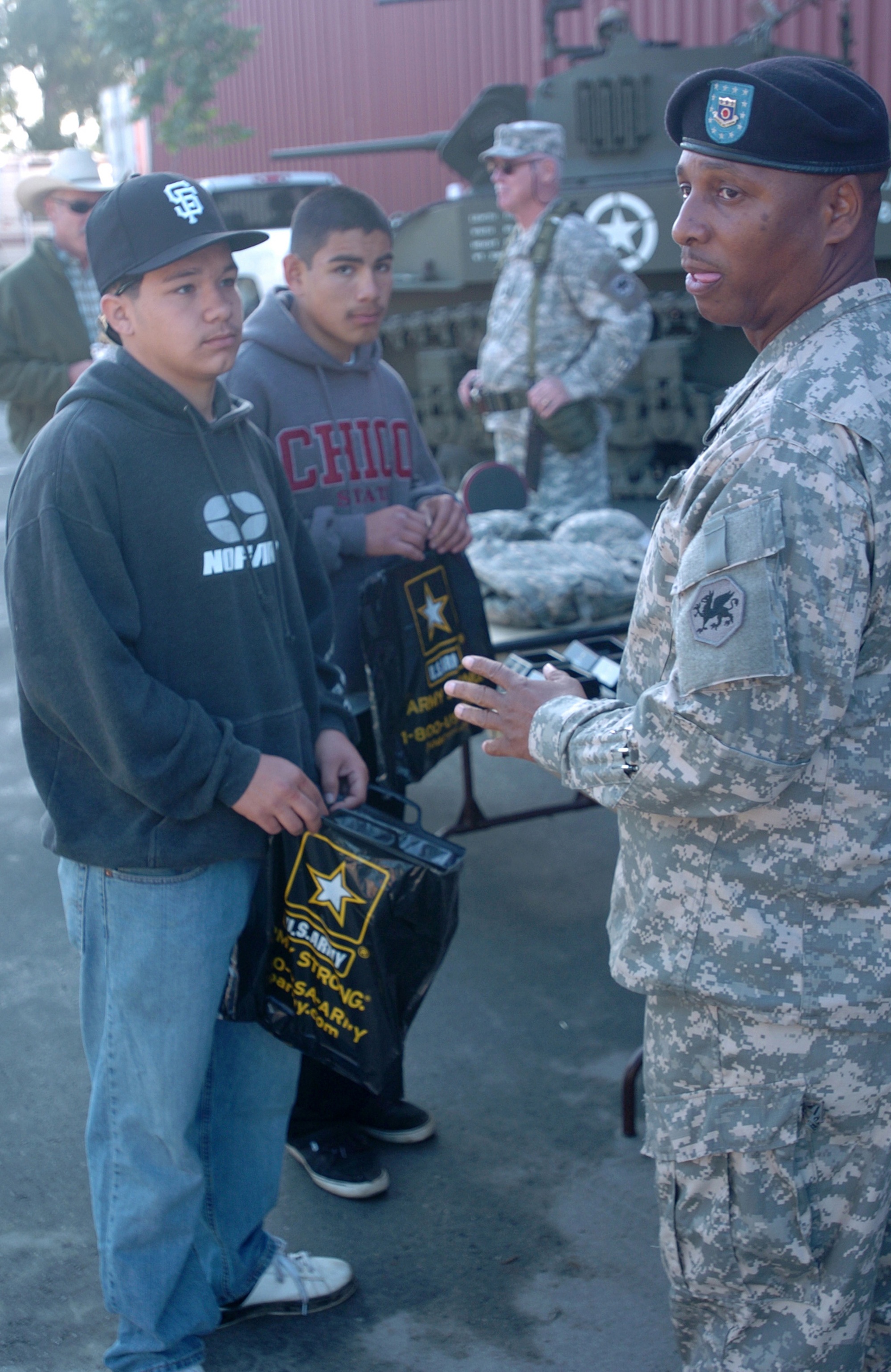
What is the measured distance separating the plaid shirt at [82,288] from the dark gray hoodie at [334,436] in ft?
5.72

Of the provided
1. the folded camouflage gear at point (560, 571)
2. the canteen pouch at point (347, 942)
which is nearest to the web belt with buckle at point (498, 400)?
the folded camouflage gear at point (560, 571)

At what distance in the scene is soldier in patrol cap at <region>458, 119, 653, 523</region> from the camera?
184 inches

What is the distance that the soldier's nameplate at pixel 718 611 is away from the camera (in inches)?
55.2

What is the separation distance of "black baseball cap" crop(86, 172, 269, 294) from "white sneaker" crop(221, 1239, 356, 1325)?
162 cm

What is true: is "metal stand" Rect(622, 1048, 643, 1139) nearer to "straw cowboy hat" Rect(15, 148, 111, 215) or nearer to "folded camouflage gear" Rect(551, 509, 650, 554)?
"folded camouflage gear" Rect(551, 509, 650, 554)

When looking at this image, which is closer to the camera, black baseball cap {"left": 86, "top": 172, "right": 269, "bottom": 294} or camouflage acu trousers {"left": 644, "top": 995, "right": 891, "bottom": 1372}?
camouflage acu trousers {"left": 644, "top": 995, "right": 891, "bottom": 1372}

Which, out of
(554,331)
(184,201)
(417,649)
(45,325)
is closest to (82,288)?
(45,325)

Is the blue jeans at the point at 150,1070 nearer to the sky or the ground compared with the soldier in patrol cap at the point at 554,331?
nearer to the ground

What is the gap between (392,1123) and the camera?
285 centimetres

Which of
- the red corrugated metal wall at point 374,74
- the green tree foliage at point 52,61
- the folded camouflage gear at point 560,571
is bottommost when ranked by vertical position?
the folded camouflage gear at point 560,571

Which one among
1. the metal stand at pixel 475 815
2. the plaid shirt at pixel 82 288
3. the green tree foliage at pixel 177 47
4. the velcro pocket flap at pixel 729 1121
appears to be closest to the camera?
the velcro pocket flap at pixel 729 1121

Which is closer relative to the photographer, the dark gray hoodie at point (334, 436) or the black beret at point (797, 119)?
the black beret at point (797, 119)

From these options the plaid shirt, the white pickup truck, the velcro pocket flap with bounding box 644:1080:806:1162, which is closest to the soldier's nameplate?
the velcro pocket flap with bounding box 644:1080:806:1162

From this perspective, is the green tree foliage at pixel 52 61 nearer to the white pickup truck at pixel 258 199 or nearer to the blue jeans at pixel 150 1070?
the white pickup truck at pixel 258 199
